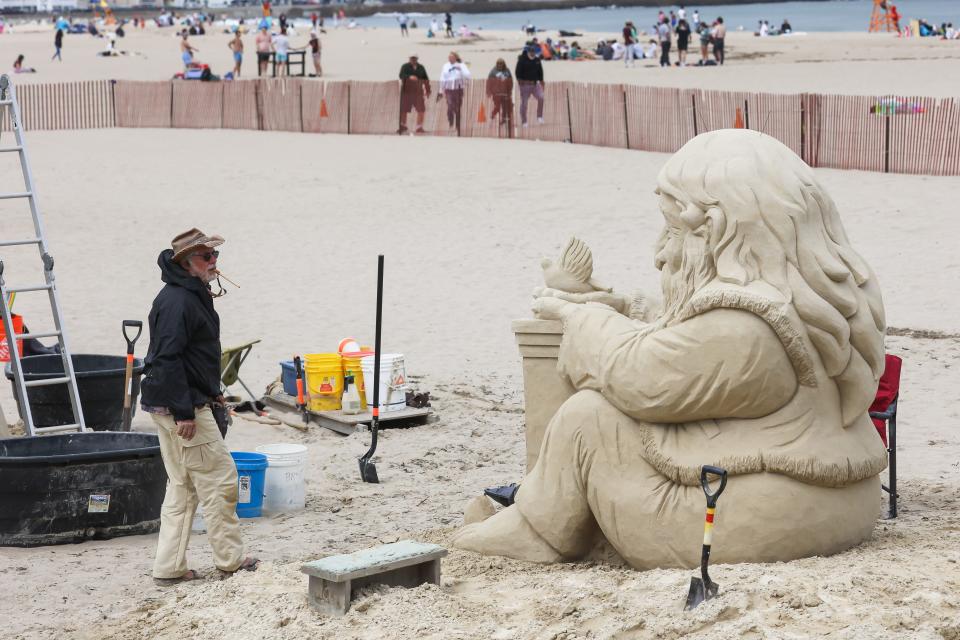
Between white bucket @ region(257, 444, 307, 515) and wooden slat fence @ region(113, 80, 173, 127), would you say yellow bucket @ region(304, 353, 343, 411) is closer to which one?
white bucket @ region(257, 444, 307, 515)

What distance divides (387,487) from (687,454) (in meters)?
3.71

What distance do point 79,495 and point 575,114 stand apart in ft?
62.2

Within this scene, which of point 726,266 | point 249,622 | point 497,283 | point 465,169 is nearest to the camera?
point 726,266

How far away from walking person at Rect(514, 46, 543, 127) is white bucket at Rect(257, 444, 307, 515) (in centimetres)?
1855

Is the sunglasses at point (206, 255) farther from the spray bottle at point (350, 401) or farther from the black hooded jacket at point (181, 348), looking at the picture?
the spray bottle at point (350, 401)

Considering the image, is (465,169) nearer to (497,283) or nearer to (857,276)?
(497,283)

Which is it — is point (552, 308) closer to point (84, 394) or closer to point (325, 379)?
point (325, 379)

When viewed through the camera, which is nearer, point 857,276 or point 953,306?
point 857,276

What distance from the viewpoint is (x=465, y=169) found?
22.5 metres

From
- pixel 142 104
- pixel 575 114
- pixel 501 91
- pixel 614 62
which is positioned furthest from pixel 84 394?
pixel 614 62

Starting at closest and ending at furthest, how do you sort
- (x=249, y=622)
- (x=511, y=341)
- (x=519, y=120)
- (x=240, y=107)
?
(x=249, y=622)
(x=511, y=341)
(x=519, y=120)
(x=240, y=107)

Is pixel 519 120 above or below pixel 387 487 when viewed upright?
above

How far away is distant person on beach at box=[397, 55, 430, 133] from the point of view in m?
27.6

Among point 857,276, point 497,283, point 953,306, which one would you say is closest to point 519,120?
point 497,283
